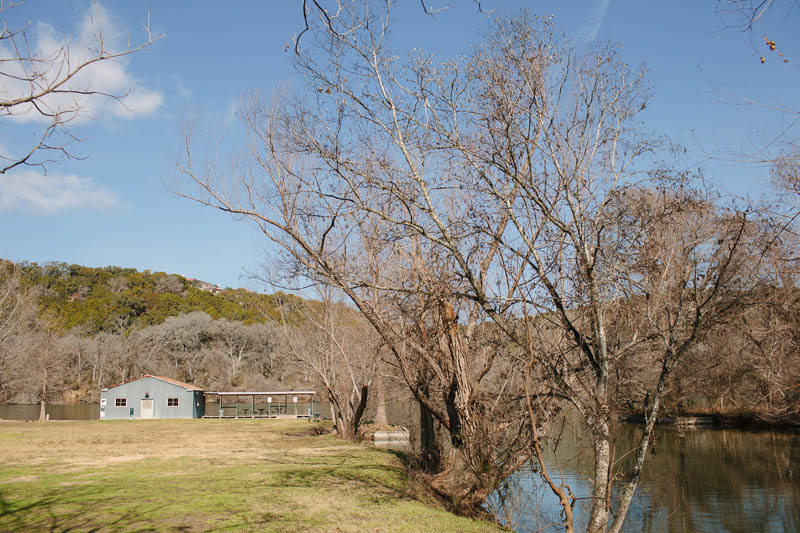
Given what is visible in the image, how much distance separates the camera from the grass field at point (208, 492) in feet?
23.9

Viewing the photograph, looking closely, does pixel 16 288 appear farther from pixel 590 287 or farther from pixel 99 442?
pixel 590 287

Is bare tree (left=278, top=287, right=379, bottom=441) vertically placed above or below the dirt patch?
above

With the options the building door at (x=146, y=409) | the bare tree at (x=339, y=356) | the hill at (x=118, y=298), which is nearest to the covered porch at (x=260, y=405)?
the building door at (x=146, y=409)

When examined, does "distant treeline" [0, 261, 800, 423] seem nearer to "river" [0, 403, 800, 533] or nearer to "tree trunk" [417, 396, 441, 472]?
"river" [0, 403, 800, 533]

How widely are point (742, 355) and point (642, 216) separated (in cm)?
2028

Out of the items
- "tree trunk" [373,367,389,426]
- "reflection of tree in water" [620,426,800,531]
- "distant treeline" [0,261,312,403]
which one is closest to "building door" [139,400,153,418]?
"distant treeline" [0,261,312,403]

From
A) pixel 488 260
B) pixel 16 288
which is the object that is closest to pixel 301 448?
pixel 488 260

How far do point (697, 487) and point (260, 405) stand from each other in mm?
50475

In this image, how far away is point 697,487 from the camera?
48.5 ft

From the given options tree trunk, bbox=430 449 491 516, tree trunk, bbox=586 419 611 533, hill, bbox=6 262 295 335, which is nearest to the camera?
tree trunk, bbox=586 419 611 533

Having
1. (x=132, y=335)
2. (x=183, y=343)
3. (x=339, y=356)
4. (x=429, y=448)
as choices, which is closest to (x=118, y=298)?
(x=132, y=335)

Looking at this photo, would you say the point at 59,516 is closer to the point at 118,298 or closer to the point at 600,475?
the point at 600,475

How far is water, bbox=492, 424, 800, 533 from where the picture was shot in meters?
11.0

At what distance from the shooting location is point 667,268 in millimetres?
8008
